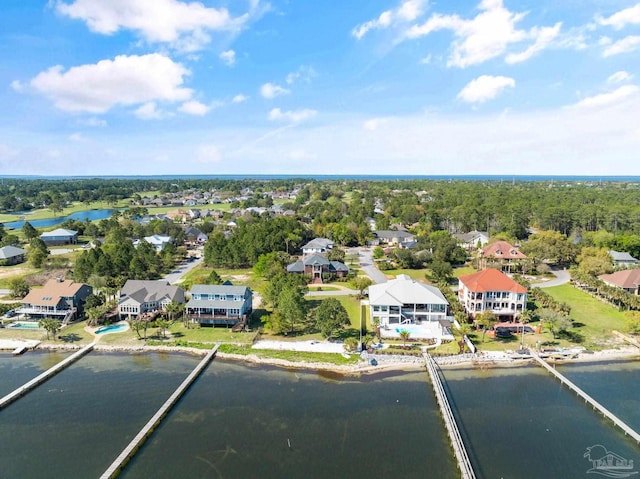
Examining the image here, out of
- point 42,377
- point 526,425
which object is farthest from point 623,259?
point 42,377

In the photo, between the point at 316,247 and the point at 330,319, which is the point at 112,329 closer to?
the point at 330,319

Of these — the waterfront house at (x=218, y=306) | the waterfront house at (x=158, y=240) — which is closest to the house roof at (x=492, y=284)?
the waterfront house at (x=218, y=306)

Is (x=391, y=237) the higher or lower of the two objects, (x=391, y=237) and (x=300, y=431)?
the higher

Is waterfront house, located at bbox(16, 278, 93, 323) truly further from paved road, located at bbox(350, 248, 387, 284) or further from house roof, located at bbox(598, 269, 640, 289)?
house roof, located at bbox(598, 269, 640, 289)

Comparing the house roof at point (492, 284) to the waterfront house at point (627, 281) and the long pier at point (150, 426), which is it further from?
the long pier at point (150, 426)

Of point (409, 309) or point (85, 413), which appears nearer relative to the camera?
point (85, 413)
